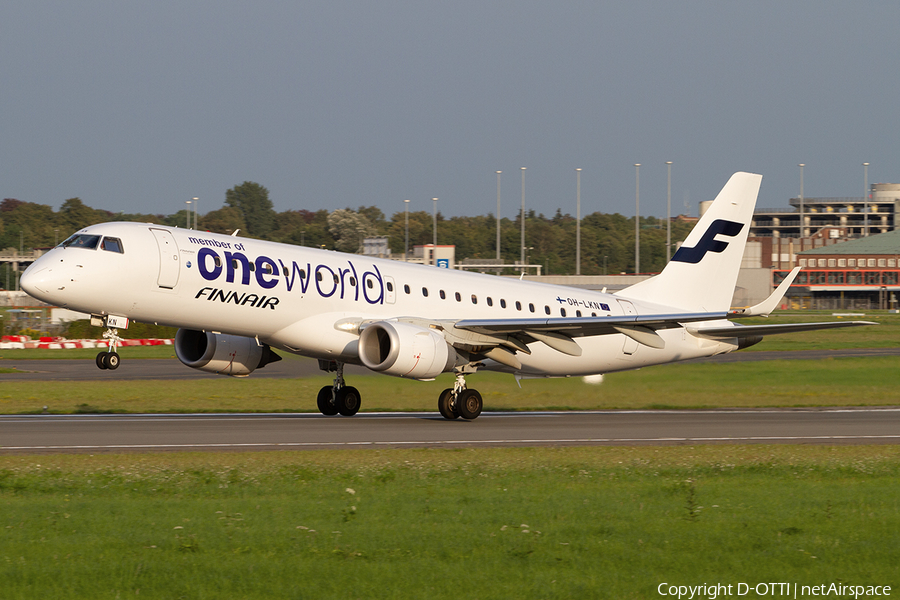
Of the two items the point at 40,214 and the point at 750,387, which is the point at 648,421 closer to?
the point at 750,387

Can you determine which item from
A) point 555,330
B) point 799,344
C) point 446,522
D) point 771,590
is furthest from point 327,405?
point 799,344

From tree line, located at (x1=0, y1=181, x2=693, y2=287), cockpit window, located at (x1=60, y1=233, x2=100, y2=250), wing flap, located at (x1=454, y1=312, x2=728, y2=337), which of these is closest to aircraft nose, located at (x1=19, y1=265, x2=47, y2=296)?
cockpit window, located at (x1=60, y1=233, x2=100, y2=250)

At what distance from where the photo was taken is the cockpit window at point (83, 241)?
21922mm

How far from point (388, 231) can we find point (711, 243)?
134 meters

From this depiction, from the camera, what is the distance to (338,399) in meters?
26.9

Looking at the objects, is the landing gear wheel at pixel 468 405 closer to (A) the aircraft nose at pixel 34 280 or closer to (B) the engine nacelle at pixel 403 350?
(B) the engine nacelle at pixel 403 350

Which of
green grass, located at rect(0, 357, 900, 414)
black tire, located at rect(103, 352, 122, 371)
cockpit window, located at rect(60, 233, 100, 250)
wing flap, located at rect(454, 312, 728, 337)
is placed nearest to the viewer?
black tire, located at rect(103, 352, 122, 371)

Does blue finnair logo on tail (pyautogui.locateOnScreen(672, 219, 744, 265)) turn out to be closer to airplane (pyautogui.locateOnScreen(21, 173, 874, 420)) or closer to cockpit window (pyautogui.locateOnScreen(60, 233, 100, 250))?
airplane (pyautogui.locateOnScreen(21, 173, 874, 420))

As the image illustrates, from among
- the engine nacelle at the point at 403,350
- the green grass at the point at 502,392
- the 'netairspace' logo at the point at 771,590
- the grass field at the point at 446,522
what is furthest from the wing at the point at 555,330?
the 'netairspace' logo at the point at 771,590

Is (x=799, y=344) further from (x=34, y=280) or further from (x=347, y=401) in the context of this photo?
(x=34, y=280)

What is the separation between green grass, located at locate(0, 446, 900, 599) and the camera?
884 centimetres

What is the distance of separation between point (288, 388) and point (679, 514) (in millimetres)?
24126

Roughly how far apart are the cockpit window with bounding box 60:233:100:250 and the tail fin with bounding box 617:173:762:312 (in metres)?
17.3

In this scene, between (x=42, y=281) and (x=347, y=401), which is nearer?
(x=42, y=281)
